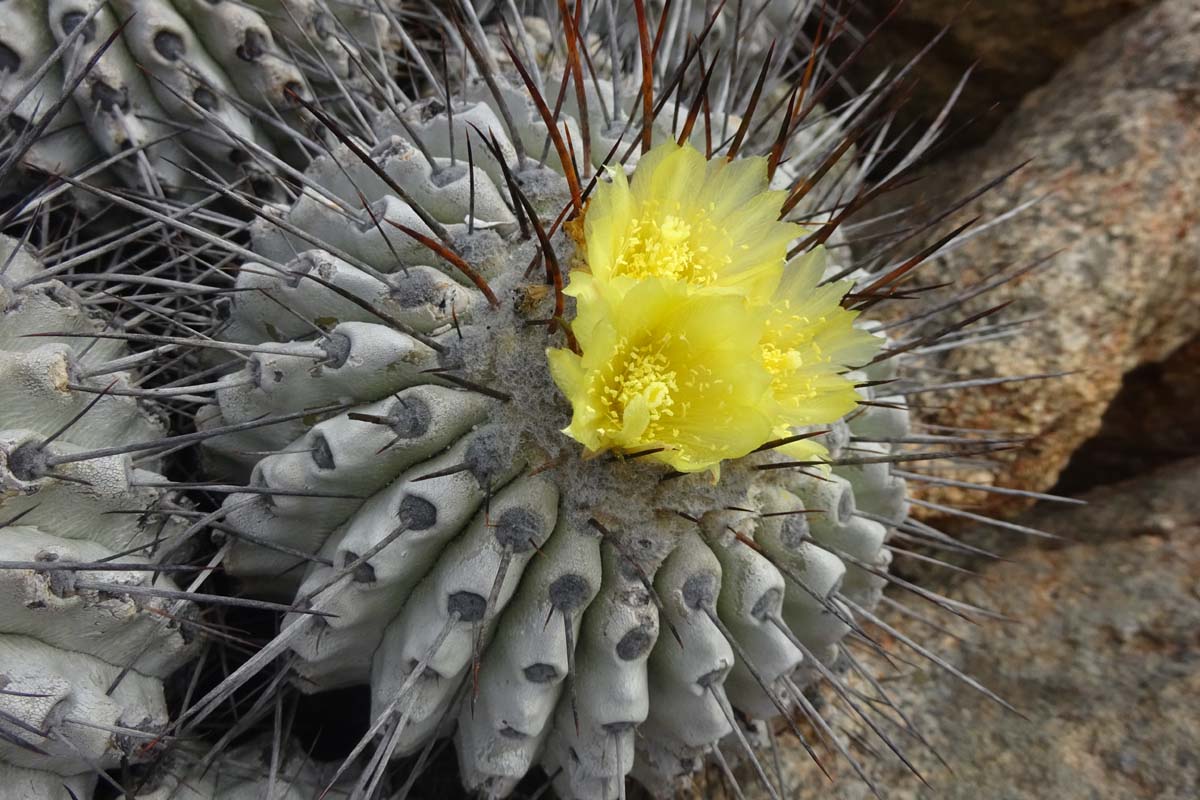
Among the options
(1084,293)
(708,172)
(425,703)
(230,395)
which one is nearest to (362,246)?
(230,395)

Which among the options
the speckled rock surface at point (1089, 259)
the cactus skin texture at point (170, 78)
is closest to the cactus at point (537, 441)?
the cactus skin texture at point (170, 78)

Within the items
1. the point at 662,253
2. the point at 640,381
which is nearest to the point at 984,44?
the point at 662,253

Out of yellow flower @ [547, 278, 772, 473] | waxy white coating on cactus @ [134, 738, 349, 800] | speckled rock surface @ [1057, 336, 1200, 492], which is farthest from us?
speckled rock surface @ [1057, 336, 1200, 492]

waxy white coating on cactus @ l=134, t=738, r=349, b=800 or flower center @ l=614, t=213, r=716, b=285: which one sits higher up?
flower center @ l=614, t=213, r=716, b=285

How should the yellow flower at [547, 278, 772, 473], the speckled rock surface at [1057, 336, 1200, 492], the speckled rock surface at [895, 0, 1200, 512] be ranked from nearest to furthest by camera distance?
the yellow flower at [547, 278, 772, 473], the speckled rock surface at [895, 0, 1200, 512], the speckled rock surface at [1057, 336, 1200, 492]

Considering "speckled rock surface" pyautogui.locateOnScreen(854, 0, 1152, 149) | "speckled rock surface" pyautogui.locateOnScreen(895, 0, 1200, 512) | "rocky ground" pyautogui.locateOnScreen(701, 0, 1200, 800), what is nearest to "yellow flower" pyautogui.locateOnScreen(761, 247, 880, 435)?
"rocky ground" pyautogui.locateOnScreen(701, 0, 1200, 800)

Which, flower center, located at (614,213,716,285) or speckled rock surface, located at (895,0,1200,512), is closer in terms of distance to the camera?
flower center, located at (614,213,716,285)

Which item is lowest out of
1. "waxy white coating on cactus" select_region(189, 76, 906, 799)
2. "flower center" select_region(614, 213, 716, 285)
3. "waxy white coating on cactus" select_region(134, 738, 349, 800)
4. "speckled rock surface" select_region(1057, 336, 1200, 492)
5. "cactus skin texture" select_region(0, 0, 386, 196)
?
"speckled rock surface" select_region(1057, 336, 1200, 492)

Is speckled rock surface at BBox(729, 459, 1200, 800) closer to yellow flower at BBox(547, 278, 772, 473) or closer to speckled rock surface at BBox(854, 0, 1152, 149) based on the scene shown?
yellow flower at BBox(547, 278, 772, 473)
